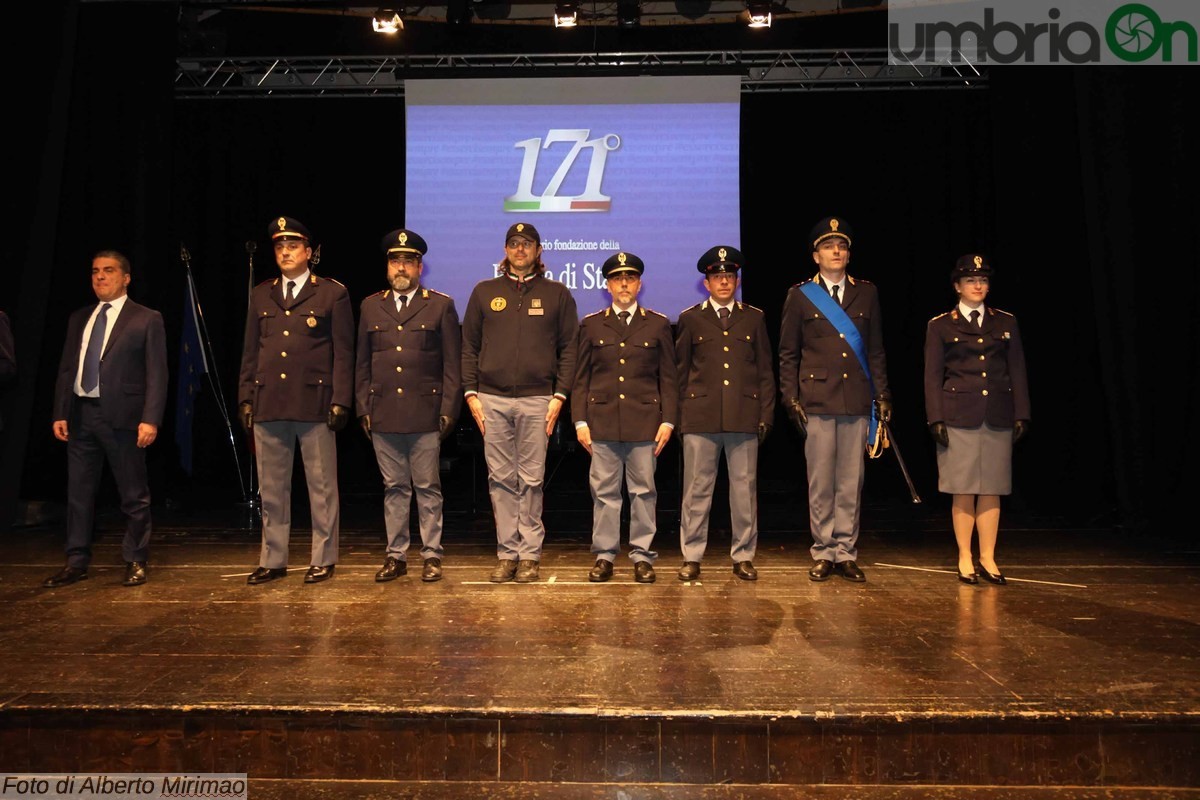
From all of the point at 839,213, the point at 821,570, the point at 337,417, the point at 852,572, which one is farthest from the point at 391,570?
the point at 839,213

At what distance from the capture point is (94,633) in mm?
3533

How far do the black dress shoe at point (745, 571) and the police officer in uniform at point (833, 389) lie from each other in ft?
0.96

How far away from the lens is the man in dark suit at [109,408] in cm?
446

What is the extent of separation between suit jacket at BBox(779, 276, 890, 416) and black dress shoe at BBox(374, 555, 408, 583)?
214 cm

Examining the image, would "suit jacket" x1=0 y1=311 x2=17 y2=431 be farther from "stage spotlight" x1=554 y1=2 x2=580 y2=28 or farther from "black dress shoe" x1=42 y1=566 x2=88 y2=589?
"stage spotlight" x1=554 y1=2 x2=580 y2=28

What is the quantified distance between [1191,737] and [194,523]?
19.7 ft

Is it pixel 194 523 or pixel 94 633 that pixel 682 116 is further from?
pixel 94 633

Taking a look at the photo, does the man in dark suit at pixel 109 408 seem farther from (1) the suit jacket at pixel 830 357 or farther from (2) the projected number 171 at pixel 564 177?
(1) the suit jacket at pixel 830 357

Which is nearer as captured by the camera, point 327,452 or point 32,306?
point 327,452

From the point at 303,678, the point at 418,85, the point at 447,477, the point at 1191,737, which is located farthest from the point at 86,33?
the point at 1191,737

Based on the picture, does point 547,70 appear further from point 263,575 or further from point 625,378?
point 263,575

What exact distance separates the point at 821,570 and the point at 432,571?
75.7 inches

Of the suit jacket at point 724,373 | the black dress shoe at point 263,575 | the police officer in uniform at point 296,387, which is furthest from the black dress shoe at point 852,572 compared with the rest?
the black dress shoe at point 263,575

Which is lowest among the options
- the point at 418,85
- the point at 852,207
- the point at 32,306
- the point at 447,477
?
the point at 447,477
